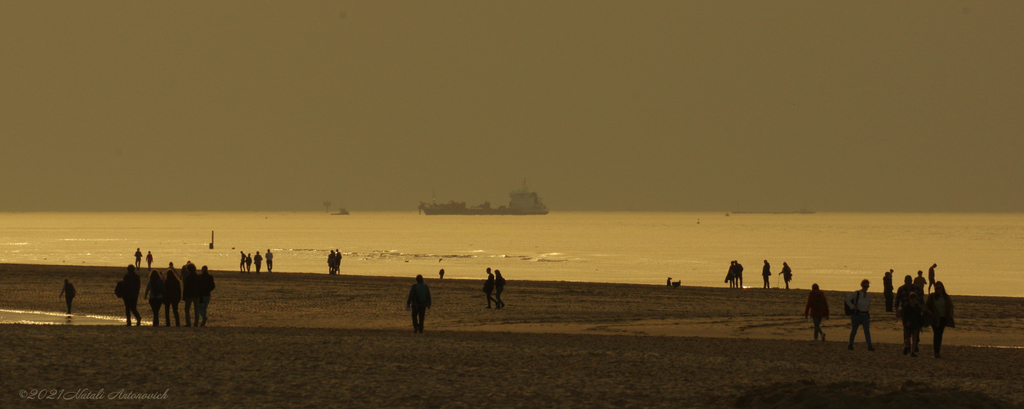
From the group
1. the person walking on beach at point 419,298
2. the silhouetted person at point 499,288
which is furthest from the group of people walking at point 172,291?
the silhouetted person at point 499,288

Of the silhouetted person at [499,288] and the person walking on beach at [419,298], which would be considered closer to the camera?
the person walking on beach at [419,298]

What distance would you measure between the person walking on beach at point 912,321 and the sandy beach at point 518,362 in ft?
1.08

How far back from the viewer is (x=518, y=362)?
555 inches

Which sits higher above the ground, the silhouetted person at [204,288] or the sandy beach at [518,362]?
the silhouetted person at [204,288]

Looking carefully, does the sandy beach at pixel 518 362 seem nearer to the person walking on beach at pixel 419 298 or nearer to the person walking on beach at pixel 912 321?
the person walking on beach at pixel 912 321

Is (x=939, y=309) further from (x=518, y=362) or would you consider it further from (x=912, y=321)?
(x=518, y=362)

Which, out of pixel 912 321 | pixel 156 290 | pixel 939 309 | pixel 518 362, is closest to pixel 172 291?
pixel 156 290

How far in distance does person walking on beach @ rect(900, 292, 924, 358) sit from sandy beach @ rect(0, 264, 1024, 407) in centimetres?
33

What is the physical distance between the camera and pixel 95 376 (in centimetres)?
1174

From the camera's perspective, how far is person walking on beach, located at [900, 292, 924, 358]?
51.0ft

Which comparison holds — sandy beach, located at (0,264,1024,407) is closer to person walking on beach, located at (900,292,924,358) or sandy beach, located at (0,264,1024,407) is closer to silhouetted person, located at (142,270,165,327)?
person walking on beach, located at (900,292,924,358)

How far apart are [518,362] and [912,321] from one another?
7.05 metres

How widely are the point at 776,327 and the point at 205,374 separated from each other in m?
14.8

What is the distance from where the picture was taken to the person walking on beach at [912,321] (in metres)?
15.5
